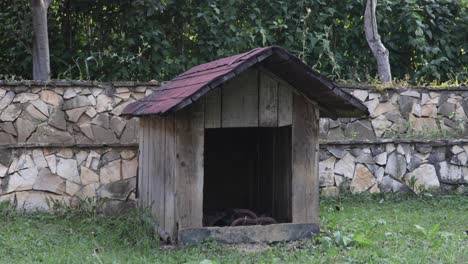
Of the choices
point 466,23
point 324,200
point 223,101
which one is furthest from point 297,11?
point 223,101

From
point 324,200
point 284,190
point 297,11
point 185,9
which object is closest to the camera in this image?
point 284,190

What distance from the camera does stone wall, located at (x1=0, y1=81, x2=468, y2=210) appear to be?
7609 millimetres

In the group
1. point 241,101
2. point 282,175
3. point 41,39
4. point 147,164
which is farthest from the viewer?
point 41,39

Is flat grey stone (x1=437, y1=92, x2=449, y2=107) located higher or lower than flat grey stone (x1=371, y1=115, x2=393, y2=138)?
higher

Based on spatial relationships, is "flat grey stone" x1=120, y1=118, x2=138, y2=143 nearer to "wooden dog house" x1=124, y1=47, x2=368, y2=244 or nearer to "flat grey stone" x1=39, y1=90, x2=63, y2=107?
"flat grey stone" x1=39, y1=90, x2=63, y2=107

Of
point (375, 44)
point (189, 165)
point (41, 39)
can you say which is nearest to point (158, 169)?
point (189, 165)

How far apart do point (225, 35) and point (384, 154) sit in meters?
3.77

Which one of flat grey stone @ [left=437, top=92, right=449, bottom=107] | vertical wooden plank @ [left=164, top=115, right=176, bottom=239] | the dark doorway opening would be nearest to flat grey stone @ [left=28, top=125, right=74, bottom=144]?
the dark doorway opening

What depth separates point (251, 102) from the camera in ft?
19.1

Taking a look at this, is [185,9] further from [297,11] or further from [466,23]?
[466,23]

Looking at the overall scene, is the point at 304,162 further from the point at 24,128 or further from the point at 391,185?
the point at 24,128

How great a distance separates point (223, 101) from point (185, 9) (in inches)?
224

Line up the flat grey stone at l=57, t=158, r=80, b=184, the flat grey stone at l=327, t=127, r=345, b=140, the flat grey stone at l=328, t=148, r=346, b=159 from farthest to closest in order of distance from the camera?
the flat grey stone at l=327, t=127, r=345, b=140, the flat grey stone at l=328, t=148, r=346, b=159, the flat grey stone at l=57, t=158, r=80, b=184

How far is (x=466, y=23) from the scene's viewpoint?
1241cm
